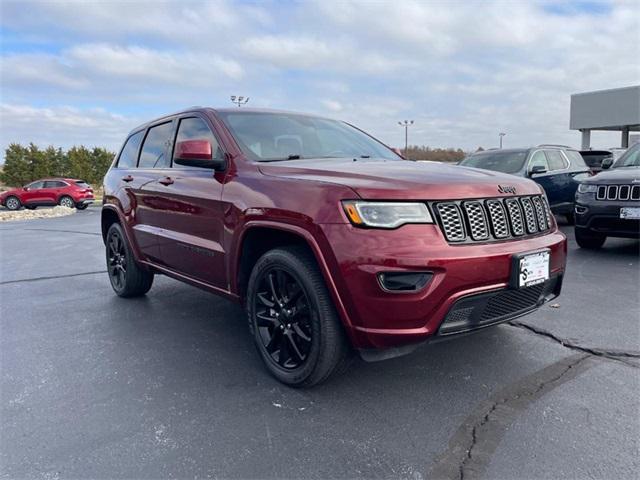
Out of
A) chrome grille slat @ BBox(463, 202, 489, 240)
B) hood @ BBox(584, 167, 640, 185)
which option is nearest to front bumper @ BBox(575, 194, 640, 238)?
hood @ BBox(584, 167, 640, 185)

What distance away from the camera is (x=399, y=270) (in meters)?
2.38

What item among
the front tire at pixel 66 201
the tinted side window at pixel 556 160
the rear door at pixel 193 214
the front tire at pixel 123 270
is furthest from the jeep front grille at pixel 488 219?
the front tire at pixel 66 201

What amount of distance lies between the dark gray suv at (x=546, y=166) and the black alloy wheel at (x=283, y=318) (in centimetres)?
686

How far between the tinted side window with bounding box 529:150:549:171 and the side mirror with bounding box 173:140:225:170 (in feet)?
24.3

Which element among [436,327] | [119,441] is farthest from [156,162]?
[436,327]

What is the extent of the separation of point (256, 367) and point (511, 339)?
185 cm

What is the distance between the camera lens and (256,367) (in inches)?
127

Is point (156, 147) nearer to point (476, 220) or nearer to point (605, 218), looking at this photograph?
point (476, 220)

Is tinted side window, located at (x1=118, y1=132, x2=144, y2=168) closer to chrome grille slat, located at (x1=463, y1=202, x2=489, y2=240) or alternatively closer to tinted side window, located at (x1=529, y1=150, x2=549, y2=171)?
chrome grille slat, located at (x1=463, y1=202, x2=489, y2=240)

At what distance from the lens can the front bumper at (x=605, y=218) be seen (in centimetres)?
605

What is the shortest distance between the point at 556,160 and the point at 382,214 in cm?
858

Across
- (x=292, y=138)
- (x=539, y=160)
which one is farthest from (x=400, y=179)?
(x=539, y=160)

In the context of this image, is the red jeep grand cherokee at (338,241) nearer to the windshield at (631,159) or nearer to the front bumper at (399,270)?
the front bumper at (399,270)

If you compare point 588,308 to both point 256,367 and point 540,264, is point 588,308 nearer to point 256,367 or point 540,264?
point 540,264
